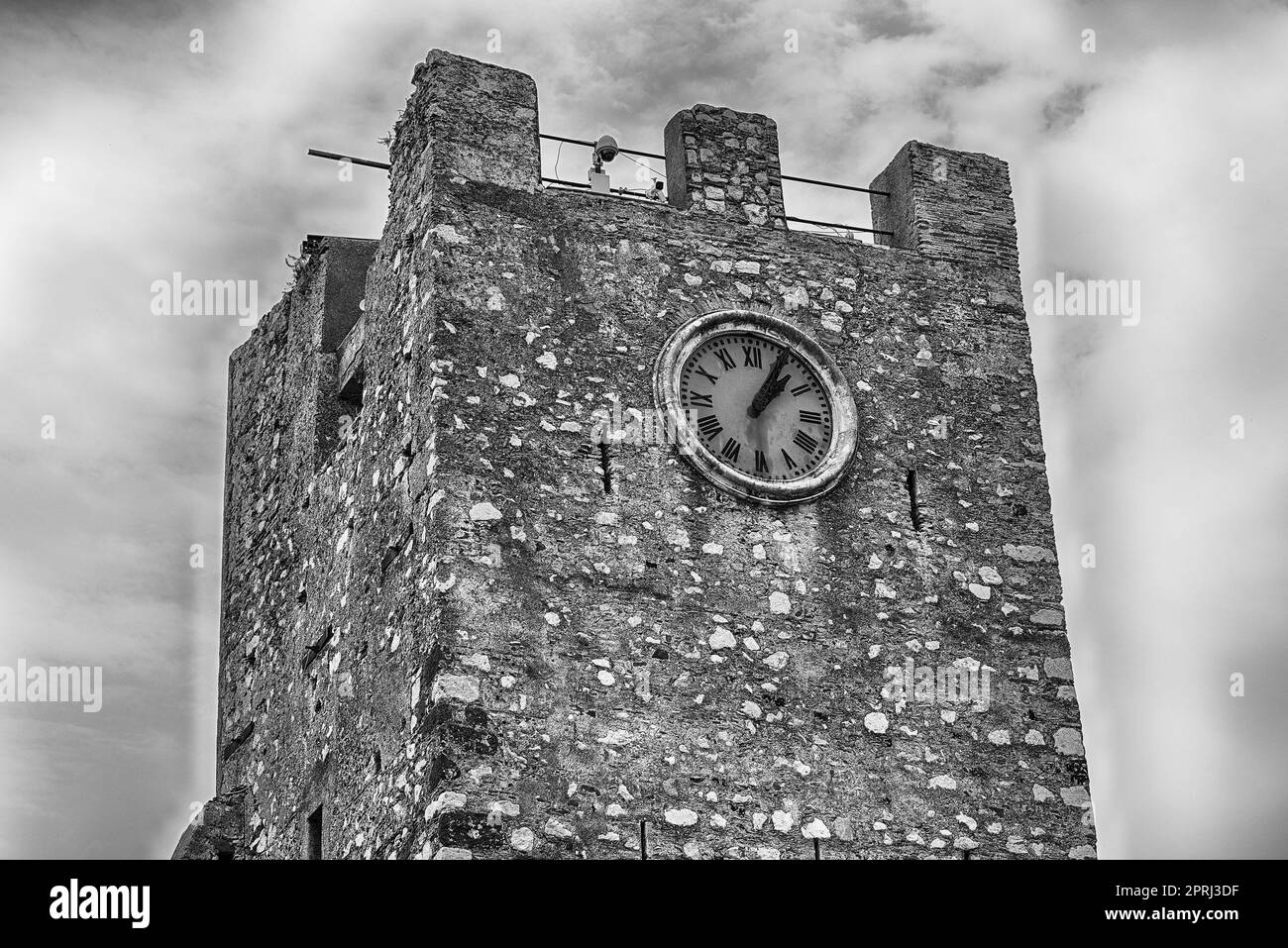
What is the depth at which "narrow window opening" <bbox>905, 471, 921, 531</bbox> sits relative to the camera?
20859 mm

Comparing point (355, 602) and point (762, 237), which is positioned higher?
point (762, 237)

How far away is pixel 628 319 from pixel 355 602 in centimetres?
319

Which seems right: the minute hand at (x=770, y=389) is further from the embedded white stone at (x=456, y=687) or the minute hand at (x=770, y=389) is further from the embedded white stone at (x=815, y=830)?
the embedded white stone at (x=456, y=687)

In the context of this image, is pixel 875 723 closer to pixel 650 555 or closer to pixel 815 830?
pixel 815 830

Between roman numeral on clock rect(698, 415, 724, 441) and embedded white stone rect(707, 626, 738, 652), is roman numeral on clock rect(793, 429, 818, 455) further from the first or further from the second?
embedded white stone rect(707, 626, 738, 652)

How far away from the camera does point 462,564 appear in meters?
19.2

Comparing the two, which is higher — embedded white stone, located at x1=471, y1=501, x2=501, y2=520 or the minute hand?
the minute hand

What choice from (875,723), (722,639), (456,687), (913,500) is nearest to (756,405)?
(913,500)

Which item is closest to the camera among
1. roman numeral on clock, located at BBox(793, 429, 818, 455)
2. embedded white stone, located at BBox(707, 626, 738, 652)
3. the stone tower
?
the stone tower

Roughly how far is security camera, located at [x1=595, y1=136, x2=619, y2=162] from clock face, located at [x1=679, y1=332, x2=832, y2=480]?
198cm

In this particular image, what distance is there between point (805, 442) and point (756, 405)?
50 centimetres

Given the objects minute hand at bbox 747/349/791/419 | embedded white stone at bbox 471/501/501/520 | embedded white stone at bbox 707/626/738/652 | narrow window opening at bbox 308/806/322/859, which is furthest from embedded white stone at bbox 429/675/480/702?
minute hand at bbox 747/349/791/419

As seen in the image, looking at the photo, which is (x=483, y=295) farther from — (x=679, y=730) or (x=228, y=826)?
(x=228, y=826)
